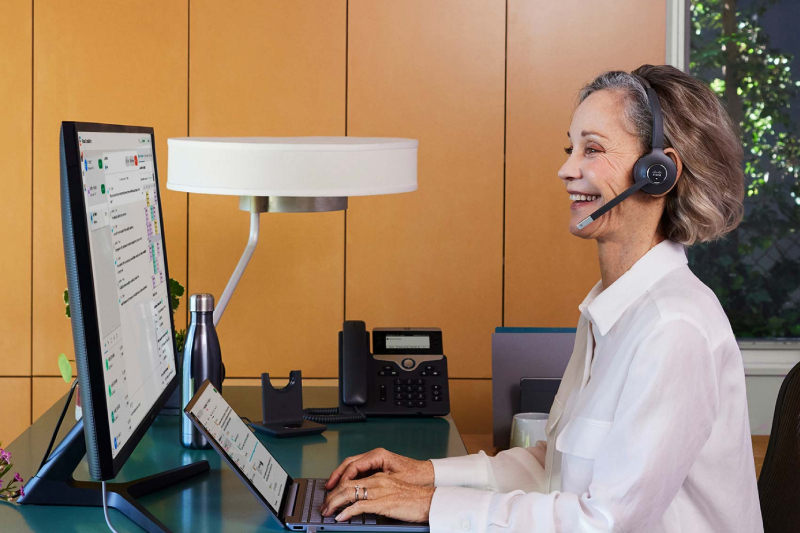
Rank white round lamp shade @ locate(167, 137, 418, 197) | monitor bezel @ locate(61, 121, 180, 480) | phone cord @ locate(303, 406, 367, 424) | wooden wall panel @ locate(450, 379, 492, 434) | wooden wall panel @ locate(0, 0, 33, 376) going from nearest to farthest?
monitor bezel @ locate(61, 121, 180, 480) < white round lamp shade @ locate(167, 137, 418, 197) < phone cord @ locate(303, 406, 367, 424) < wooden wall panel @ locate(0, 0, 33, 376) < wooden wall panel @ locate(450, 379, 492, 434)

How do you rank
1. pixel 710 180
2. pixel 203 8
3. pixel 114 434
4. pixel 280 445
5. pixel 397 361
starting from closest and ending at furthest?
pixel 114 434
pixel 710 180
pixel 280 445
pixel 397 361
pixel 203 8

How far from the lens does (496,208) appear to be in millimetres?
3150

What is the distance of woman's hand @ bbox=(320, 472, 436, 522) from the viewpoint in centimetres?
134

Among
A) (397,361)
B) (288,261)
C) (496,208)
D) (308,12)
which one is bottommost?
(397,361)

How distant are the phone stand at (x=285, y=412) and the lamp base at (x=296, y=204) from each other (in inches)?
15.4

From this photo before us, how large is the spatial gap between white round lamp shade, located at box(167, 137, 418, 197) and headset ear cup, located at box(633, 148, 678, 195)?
65cm

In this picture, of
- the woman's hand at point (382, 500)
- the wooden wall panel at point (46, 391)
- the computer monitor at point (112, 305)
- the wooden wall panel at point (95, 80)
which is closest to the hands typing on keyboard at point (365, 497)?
the woman's hand at point (382, 500)

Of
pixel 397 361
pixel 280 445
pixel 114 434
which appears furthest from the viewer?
pixel 397 361

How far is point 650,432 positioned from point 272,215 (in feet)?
7.12

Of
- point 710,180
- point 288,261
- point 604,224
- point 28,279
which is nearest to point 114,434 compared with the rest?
point 604,224

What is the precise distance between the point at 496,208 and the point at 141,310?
1.92m

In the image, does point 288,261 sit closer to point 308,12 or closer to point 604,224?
point 308,12

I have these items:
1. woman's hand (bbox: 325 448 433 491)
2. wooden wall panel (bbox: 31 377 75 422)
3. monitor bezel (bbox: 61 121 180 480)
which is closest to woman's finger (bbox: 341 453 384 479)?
woman's hand (bbox: 325 448 433 491)

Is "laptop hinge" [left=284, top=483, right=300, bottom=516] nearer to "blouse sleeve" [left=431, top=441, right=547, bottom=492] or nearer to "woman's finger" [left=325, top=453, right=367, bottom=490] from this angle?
"woman's finger" [left=325, top=453, right=367, bottom=490]
